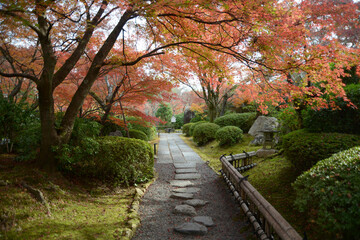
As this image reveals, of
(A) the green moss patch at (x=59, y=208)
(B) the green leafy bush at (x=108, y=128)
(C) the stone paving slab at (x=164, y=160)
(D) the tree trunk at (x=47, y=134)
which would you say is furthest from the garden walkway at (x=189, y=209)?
(B) the green leafy bush at (x=108, y=128)

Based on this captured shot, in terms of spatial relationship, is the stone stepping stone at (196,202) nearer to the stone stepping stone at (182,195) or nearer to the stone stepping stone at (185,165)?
the stone stepping stone at (182,195)

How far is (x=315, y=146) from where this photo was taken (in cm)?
418

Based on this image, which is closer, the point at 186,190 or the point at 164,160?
the point at 186,190

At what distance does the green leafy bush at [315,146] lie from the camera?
4035 mm

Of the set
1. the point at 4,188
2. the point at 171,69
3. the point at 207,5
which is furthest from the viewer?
the point at 171,69

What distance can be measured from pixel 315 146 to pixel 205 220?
2.46 meters

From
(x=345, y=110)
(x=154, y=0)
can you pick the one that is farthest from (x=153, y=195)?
(x=345, y=110)

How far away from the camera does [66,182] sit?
4387 mm

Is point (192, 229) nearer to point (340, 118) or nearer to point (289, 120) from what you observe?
point (340, 118)

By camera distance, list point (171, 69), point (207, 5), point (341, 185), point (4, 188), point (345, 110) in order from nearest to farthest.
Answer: point (341, 185), point (4, 188), point (207, 5), point (345, 110), point (171, 69)

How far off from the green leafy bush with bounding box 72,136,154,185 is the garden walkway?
0.61 m

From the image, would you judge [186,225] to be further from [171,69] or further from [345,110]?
[171,69]

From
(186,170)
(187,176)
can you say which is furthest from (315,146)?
(186,170)

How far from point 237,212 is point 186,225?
112 cm
